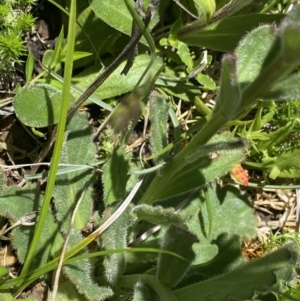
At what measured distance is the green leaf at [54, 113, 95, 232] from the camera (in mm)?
1848

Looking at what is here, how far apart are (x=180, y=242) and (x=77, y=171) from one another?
490 mm

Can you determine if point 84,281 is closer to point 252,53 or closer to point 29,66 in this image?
point 29,66

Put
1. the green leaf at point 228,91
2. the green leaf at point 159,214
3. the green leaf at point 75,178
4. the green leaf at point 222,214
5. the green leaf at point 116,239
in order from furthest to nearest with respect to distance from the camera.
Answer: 1. the green leaf at point 222,214
2. the green leaf at point 75,178
3. the green leaf at point 116,239
4. the green leaf at point 159,214
5. the green leaf at point 228,91

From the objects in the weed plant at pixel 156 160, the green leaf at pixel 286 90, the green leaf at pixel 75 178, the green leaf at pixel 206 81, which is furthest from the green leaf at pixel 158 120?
the green leaf at pixel 286 90

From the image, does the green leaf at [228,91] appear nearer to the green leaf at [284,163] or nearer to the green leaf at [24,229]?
the green leaf at [24,229]

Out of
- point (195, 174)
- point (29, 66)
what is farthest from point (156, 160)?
point (29, 66)

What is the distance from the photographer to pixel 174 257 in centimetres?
163

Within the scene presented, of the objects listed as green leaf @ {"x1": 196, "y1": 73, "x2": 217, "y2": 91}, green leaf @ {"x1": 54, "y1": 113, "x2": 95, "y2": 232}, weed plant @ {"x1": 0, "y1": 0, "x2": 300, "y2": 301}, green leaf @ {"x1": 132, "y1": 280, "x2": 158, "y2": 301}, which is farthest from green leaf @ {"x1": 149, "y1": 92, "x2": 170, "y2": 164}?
green leaf @ {"x1": 132, "y1": 280, "x2": 158, "y2": 301}

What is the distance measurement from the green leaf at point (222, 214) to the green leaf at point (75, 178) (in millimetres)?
396

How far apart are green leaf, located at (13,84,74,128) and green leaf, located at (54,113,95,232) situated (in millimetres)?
81

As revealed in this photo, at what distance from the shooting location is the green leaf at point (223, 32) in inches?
80.3

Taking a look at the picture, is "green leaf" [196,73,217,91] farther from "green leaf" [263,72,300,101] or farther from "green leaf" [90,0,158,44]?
"green leaf" [263,72,300,101]

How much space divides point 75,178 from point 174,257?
48 centimetres

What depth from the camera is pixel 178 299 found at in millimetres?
1732
